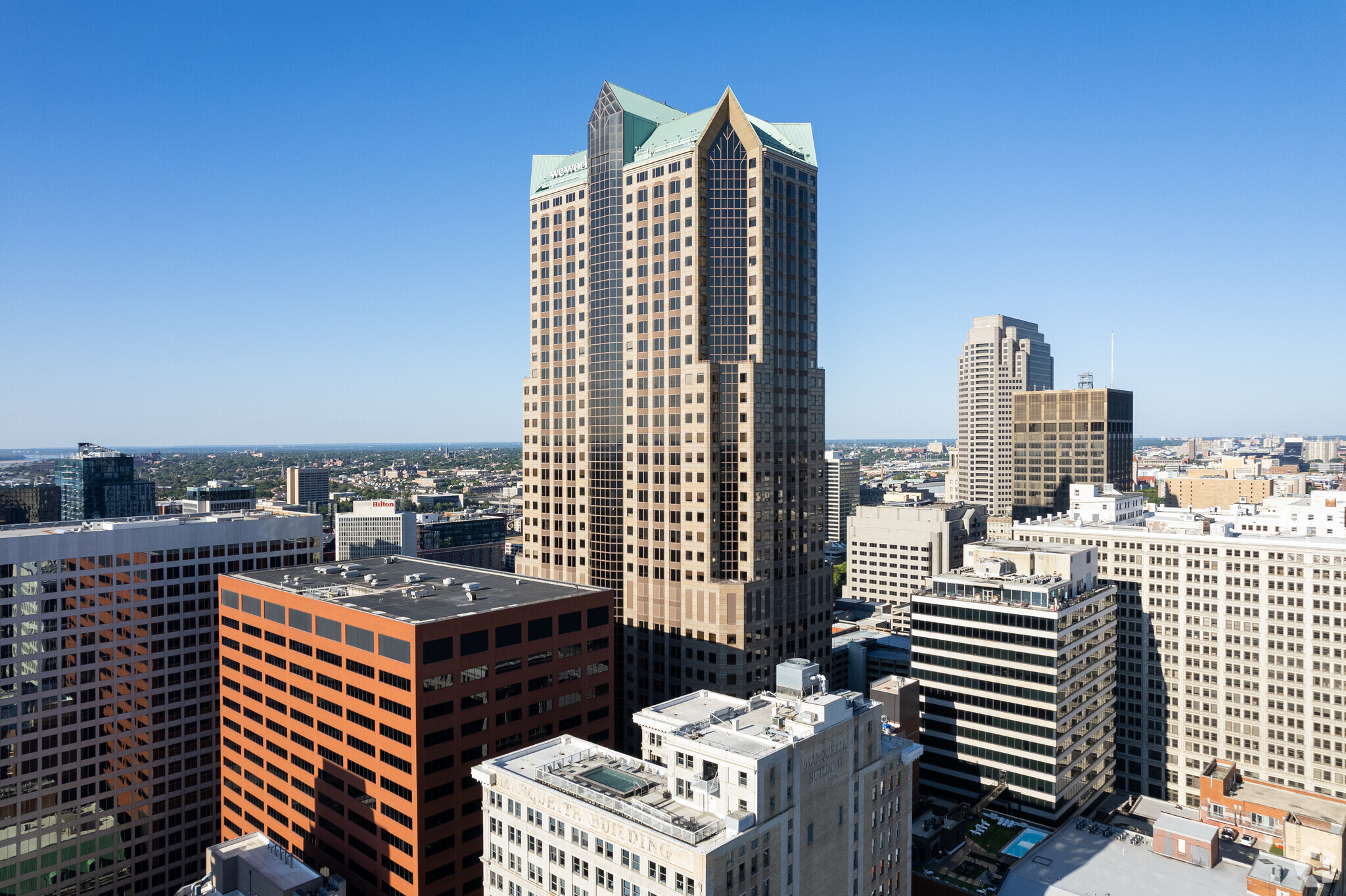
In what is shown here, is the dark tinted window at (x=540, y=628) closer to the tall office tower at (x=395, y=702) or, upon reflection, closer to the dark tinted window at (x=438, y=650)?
the tall office tower at (x=395, y=702)

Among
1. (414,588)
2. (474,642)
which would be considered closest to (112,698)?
(414,588)

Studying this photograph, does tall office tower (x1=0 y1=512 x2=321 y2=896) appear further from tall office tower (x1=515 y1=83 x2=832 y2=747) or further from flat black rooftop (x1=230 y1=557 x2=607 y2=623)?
tall office tower (x1=515 y1=83 x2=832 y2=747)

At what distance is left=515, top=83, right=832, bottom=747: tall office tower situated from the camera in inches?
6142

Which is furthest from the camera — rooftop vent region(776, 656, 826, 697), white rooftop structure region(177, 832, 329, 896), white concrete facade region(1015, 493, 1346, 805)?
white concrete facade region(1015, 493, 1346, 805)

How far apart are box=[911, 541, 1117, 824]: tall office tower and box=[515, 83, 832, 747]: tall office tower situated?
26892 millimetres

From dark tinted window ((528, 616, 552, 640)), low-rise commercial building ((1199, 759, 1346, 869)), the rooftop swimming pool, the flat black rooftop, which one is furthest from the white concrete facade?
the rooftop swimming pool

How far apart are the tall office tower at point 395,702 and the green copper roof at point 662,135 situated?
87127 mm

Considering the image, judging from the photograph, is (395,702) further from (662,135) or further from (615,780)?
(662,135)

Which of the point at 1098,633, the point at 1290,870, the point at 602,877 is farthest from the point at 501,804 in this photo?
the point at 1098,633

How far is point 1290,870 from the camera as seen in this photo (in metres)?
112

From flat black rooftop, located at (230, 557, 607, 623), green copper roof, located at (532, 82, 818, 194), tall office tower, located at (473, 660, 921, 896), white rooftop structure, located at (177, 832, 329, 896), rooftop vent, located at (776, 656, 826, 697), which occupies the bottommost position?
white rooftop structure, located at (177, 832, 329, 896)

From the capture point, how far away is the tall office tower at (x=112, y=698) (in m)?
128

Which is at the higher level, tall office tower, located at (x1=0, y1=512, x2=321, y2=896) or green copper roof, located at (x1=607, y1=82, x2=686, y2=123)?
green copper roof, located at (x1=607, y1=82, x2=686, y2=123)

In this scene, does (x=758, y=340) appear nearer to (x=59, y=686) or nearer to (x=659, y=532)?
(x=659, y=532)
